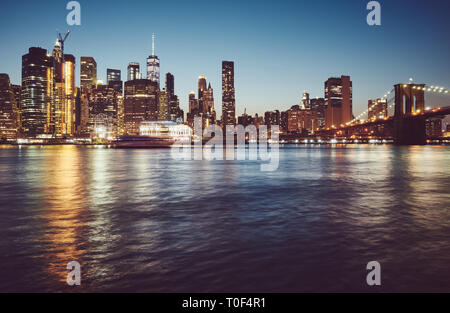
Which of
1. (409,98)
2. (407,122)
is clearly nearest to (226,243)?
(407,122)

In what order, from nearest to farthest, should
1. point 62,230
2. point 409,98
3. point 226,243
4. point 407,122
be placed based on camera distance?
1. point 226,243
2. point 62,230
3. point 407,122
4. point 409,98

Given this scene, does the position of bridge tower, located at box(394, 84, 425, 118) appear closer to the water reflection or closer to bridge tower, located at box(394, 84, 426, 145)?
bridge tower, located at box(394, 84, 426, 145)

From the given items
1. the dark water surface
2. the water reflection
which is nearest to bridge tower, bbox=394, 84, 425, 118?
the dark water surface

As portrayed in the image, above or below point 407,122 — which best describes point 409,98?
above

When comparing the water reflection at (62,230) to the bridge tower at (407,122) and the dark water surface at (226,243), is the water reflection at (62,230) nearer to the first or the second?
the dark water surface at (226,243)

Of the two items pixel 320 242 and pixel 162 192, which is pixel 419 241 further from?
pixel 162 192

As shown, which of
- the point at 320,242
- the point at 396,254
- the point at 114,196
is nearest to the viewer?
the point at 396,254

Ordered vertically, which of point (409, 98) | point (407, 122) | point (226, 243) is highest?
point (409, 98)

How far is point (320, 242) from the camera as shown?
789 centimetres

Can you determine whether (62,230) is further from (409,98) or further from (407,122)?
(409,98)

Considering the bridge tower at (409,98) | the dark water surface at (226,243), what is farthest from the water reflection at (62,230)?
the bridge tower at (409,98)

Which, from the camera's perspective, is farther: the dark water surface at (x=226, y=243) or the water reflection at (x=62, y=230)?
the water reflection at (x=62, y=230)

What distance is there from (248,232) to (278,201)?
224 inches
